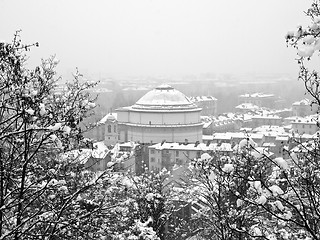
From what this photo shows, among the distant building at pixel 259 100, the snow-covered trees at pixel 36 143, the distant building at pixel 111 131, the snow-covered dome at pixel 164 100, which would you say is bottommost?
the distant building at pixel 259 100

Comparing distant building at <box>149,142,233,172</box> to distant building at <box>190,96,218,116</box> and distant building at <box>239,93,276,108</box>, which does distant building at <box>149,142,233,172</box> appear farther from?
distant building at <box>239,93,276,108</box>

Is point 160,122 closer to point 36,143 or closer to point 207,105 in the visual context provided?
point 36,143

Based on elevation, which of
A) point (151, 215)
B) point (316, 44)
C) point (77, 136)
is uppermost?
point (316, 44)

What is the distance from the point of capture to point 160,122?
4906 centimetres

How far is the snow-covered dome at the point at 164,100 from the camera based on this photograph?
51406 mm

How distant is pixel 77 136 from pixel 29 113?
904 millimetres

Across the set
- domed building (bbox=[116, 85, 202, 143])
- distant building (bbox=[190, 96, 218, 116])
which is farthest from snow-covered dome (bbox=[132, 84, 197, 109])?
distant building (bbox=[190, 96, 218, 116])

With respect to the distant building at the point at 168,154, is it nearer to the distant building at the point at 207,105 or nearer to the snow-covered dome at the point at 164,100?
the snow-covered dome at the point at 164,100

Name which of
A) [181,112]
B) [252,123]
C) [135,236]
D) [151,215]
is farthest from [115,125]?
[135,236]

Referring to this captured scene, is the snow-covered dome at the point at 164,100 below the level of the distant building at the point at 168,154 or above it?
above

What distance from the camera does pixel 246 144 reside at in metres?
4.21

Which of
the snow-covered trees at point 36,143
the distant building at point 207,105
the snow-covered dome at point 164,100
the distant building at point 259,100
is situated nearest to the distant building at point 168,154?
the snow-covered dome at point 164,100

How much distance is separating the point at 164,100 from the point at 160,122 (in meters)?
4.28

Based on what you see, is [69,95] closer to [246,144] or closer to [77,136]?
[77,136]
